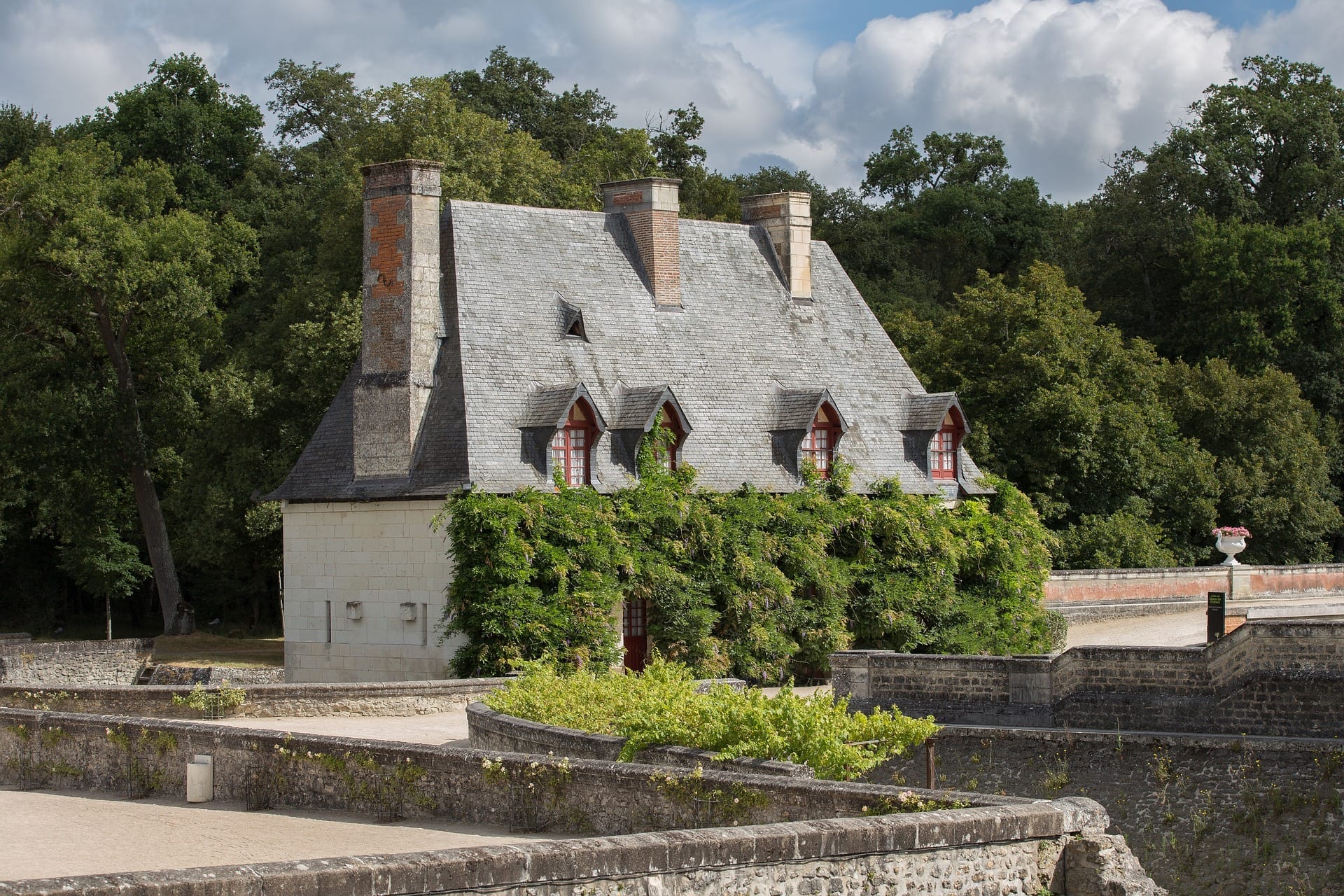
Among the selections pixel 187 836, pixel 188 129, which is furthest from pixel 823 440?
pixel 188 129

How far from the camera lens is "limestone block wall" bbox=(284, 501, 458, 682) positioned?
24.9m

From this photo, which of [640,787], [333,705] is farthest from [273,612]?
[640,787]

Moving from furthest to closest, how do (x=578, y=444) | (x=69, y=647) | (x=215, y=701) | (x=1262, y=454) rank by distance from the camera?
(x=1262, y=454) → (x=69, y=647) → (x=578, y=444) → (x=215, y=701)

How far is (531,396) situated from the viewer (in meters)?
25.9

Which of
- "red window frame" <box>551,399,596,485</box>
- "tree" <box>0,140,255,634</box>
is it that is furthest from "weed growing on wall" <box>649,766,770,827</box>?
"tree" <box>0,140,255,634</box>

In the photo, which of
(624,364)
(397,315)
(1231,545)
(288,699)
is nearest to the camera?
(288,699)

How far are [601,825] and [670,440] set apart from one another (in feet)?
49.0

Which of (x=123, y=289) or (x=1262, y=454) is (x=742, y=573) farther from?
(x=1262, y=454)

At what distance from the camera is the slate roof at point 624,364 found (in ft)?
83.4

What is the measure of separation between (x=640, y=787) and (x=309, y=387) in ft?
77.2

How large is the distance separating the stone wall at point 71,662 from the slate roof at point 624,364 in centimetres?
407

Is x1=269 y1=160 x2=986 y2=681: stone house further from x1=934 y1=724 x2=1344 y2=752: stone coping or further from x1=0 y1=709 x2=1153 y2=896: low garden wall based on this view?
x1=0 y1=709 x2=1153 y2=896: low garden wall

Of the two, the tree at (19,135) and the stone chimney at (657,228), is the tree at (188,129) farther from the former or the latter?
the stone chimney at (657,228)

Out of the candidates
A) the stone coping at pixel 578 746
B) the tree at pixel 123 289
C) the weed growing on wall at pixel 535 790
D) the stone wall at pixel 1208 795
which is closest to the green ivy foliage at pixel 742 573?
the stone coping at pixel 578 746
